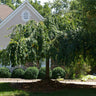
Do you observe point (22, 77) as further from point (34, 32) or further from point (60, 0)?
point (60, 0)

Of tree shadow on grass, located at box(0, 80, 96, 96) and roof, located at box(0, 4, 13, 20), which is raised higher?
roof, located at box(0, 4, 13, 20)

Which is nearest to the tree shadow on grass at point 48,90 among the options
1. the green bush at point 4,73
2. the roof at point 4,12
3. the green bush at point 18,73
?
the green bush at point 18,73

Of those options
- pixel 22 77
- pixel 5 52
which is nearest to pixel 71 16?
pixel 5 52

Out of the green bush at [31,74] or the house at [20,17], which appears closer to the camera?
the green bush at [31,74]

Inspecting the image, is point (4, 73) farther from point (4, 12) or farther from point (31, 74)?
point (4, 12)

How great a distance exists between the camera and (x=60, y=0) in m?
33.8

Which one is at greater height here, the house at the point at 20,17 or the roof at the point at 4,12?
the roof at the point at 4,12

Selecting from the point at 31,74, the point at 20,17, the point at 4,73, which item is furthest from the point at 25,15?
the point at 31,74

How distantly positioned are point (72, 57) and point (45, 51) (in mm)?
1499

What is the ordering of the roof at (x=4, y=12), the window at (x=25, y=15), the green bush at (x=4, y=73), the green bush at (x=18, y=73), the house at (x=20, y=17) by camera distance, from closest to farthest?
the green bush at (x=4, y=73) < the green bush at (x=18, y=73) < the house at (x=20, y=17) < the window at (x=25, y=15) < the roof at (x=4, y=12)

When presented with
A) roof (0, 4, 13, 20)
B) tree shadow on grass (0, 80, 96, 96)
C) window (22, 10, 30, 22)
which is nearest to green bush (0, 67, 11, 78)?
tree shadow on grass (0, 80, 96, 96)

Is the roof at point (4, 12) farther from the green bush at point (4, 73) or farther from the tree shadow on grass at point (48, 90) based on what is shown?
the tree shadow on grass at point (48, 90)

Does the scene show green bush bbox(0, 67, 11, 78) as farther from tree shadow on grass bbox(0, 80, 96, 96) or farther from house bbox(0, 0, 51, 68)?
tree shadow on grass bbox(0, 80, 96, 96)

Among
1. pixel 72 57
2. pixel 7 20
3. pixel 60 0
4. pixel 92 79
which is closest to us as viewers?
pixel 72 57
